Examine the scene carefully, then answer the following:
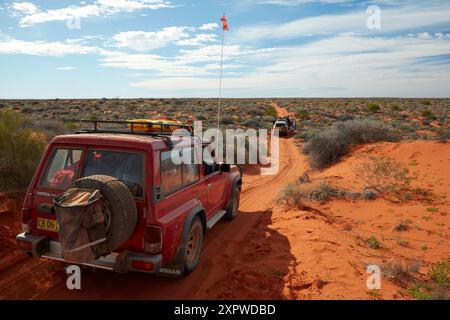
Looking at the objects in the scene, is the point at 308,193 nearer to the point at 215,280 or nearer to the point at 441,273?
the point at 441,273

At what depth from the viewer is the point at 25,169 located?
8.62 metres

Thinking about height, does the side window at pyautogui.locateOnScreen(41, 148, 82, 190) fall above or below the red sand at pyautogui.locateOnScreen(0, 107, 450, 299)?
above

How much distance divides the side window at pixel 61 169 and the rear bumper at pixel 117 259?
705mm

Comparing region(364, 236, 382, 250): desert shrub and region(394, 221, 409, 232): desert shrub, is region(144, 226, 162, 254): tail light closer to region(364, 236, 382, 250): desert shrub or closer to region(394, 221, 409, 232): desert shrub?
region(364, 236, 382, 250): desert shrub

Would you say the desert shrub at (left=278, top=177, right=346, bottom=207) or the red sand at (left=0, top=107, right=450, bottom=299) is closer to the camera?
the red sand at (left=0, top=107, right=450, bottom=299)

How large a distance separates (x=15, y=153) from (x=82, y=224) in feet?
20.7

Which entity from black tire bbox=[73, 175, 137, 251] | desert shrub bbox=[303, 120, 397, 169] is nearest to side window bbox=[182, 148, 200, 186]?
black tire bbox=[73, 175, 137, 251]

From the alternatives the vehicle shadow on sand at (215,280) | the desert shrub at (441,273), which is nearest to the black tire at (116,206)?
the vehicle shadow on sand at (215,280)

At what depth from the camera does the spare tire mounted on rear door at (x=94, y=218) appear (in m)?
3.70

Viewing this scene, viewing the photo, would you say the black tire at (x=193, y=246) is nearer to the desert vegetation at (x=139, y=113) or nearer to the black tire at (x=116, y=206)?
the black tire at (x=116, y=206)

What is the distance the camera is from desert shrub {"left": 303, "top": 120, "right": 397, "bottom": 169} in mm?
15109

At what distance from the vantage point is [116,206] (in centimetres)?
383

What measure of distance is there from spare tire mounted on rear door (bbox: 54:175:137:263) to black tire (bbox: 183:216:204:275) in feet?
4.25

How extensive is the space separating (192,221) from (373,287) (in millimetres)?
2659
